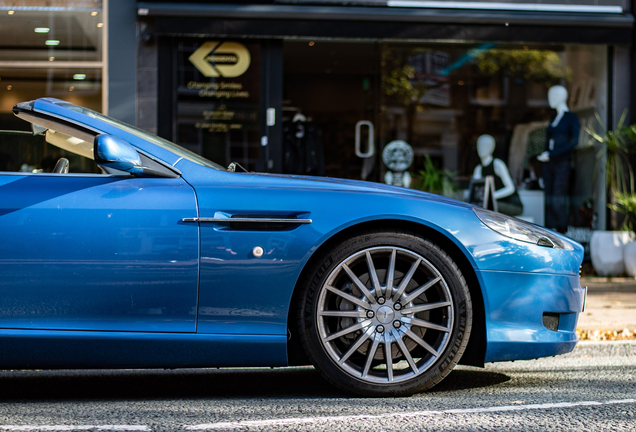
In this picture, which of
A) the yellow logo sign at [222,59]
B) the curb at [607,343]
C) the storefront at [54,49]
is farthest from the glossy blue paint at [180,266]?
the storefront at [54,49]

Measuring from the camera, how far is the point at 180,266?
3199mm

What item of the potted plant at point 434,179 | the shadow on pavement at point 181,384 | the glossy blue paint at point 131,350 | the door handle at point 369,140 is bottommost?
the shadow on pavement at point 181,384

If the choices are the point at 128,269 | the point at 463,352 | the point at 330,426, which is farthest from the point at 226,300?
the point at 463,352

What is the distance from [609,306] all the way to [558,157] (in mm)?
3980

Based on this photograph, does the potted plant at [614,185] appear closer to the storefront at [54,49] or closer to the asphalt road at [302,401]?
the asphalt road at [302,401]

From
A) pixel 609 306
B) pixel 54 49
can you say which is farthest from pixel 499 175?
pixel 54 49

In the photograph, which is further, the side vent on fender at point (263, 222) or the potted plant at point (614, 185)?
the potted plant at point (614, 185)

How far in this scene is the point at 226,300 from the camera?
3.24 meters

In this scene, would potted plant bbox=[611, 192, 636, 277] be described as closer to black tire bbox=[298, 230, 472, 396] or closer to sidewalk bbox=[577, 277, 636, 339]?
sidewalk bbox=[577, 277, 636, 339]

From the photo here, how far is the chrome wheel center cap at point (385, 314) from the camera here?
11.0 ft

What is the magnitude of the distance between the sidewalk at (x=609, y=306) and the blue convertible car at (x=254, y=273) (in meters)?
2.73

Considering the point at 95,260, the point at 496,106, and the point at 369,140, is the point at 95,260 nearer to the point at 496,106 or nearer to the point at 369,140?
the point at 369,140

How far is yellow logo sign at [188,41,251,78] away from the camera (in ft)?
32.0

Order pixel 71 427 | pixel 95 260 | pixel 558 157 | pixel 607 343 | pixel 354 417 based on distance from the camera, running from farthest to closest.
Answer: pixel 558 157 < pixel 607 343 < pixel 95 260 < pixel 354 417 < pixel 71 427
